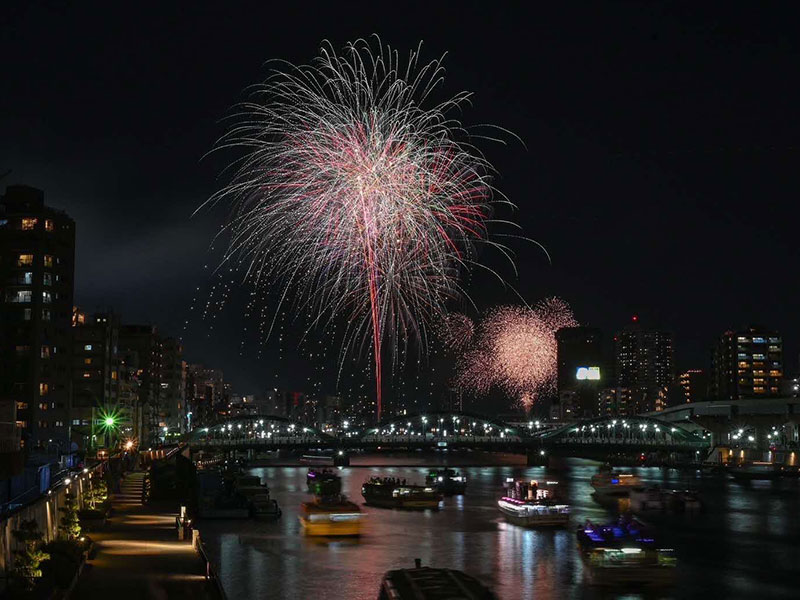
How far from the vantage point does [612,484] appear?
108 metres

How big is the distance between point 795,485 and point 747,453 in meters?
34.8

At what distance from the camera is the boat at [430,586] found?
2528cm

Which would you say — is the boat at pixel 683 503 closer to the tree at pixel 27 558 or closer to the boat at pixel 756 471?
the boat at pixel 756 471

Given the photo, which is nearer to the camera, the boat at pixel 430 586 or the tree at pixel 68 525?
the boat at pixel 430 586

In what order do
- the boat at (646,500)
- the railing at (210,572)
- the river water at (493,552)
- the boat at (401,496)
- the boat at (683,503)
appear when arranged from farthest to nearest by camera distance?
the boat at (646,500)
the boat at (683,503)
the boat at (401,496)
the river water at (493,552)
the railing at (210,572)

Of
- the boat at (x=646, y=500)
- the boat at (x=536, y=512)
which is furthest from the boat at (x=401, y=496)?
the boat at (x=646, y=500)

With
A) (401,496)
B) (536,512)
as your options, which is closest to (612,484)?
(401,496)

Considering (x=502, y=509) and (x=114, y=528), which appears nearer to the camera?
(x=114, y=528)

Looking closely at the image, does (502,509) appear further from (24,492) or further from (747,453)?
(747,453)

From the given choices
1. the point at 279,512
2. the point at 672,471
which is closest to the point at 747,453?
the point at 672,471

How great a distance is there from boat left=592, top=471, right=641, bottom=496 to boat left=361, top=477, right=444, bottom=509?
66.5ft

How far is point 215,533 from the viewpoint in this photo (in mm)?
71438

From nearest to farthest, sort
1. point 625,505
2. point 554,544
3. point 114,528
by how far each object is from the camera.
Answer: point 114,528 < point 554,544 < point 625,505

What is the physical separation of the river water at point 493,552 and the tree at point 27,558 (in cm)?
1848
